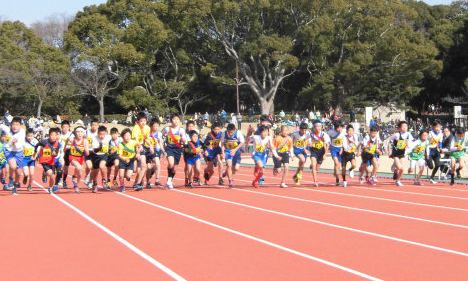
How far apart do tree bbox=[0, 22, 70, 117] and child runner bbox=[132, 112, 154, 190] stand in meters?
39.7

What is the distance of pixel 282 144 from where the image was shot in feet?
51.1

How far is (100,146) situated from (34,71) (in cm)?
4048

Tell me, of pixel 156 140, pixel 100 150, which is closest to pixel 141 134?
pixel 156 140

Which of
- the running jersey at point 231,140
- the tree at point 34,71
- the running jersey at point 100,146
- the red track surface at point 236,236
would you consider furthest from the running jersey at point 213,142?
the tree at point 34,71

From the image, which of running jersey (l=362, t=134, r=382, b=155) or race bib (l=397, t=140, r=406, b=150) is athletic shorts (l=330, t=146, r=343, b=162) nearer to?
running jersey (l=362, t=134, r=382, b=155)

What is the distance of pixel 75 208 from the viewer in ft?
37.9

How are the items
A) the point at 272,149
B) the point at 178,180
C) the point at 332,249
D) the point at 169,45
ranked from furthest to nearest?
the point at 169,45, the point at 178,180, the point at 272,149, the point at 332,249

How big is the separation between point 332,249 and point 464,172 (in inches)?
512

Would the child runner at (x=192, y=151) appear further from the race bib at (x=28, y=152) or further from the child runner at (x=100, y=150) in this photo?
the race bib at (x=28, y=152)

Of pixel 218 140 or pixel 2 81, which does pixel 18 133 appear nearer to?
pixel 218 140

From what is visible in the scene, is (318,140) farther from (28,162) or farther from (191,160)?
(28,162)

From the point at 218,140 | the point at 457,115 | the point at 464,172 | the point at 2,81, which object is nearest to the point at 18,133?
the point at 218,140

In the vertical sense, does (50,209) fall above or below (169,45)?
below

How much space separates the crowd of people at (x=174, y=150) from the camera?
13.9m
